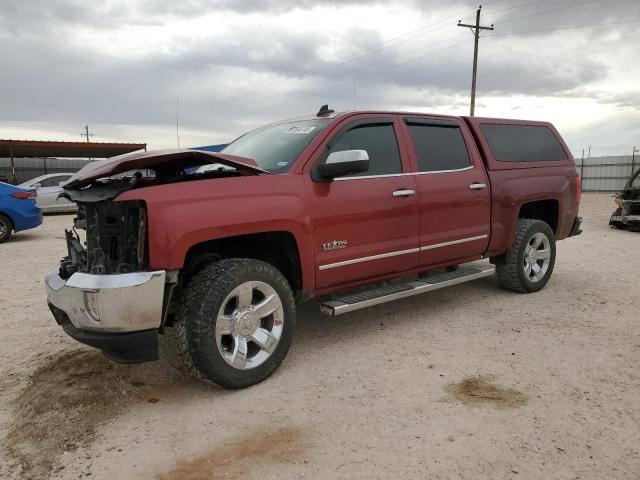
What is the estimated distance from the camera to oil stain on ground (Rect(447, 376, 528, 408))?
10.4 feet

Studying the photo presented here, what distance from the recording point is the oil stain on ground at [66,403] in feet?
9.09

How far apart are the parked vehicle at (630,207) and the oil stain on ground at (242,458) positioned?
35.8 ft

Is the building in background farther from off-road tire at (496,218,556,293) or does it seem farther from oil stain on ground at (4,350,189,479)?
off-road tire at (496,218,556,293)

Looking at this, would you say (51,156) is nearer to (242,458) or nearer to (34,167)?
(34,167)

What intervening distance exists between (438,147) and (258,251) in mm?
2086

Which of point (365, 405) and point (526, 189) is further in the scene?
point (526, 189)

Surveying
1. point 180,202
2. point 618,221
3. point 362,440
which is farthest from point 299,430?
point 618,221

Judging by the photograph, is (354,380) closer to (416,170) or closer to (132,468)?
(132,468)

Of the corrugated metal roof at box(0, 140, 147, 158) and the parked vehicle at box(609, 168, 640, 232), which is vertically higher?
the corrugated metal roof at box(0, 140, 147, 158)

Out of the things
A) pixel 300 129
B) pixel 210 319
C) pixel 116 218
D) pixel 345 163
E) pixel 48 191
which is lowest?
pixel 210 319

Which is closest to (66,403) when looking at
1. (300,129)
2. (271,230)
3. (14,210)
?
(271,230)

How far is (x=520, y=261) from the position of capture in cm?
554

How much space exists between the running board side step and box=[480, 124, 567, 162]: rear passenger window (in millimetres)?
1271

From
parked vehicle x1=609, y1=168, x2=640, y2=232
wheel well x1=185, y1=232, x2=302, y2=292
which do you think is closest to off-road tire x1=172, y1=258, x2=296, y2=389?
wheel well x1=185, y1=232, x2=302, y2=292
